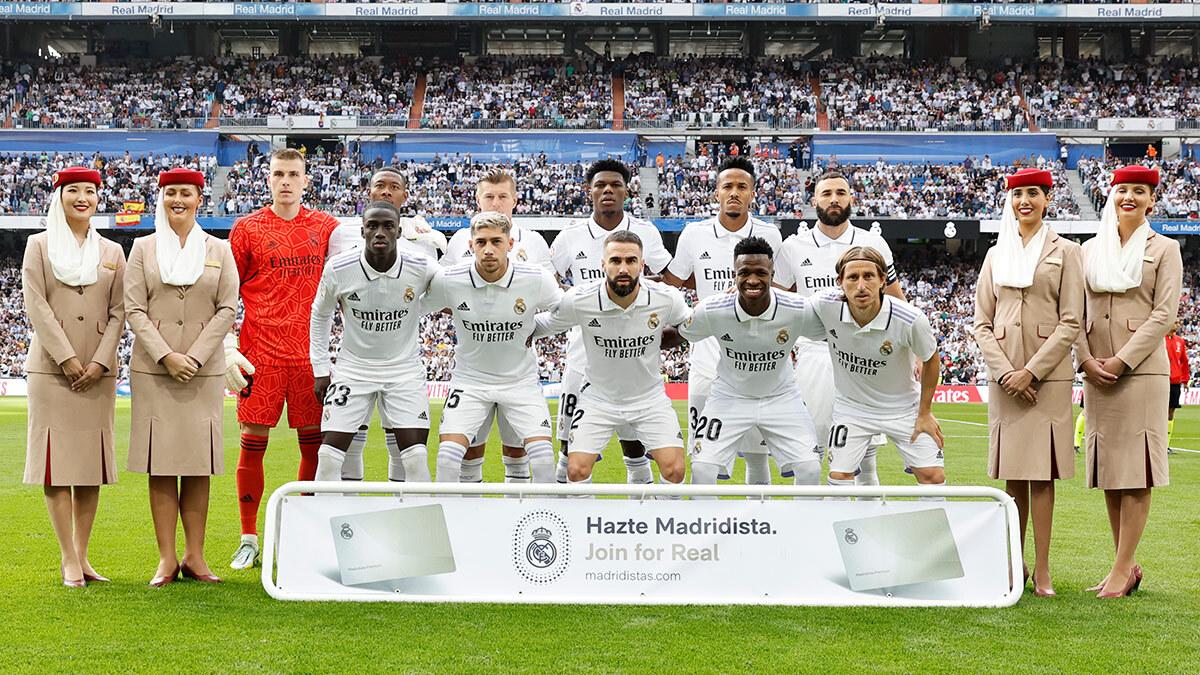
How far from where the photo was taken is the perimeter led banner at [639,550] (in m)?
6.04

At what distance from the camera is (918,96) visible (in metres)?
45.5

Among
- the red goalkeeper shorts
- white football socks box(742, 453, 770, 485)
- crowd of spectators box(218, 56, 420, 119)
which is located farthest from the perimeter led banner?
crowd of spectators box(218, 56, 420, 119)

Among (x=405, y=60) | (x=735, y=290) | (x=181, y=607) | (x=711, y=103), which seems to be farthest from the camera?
(x=405, y=60)

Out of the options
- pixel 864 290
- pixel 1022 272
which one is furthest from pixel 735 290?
pixel 1022 272

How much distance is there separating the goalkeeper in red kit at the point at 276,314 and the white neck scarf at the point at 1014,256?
4234 mm

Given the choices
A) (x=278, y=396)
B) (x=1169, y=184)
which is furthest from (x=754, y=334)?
(x=1169, y=184)

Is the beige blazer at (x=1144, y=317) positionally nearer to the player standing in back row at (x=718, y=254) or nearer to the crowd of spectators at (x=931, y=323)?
the player standing in back row at (x=718, y=254)

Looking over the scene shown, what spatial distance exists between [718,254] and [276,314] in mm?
3034

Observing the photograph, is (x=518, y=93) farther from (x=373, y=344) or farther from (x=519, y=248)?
(x=373, y=344)

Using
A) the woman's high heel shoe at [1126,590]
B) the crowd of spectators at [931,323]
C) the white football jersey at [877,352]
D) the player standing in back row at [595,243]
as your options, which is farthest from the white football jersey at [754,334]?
the crowd of spectators at [931,323]

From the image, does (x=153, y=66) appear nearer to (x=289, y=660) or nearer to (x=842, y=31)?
(x=842, y=31)

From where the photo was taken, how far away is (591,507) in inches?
241

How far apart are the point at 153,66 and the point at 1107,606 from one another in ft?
156

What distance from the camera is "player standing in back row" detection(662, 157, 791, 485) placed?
8.25 metres
